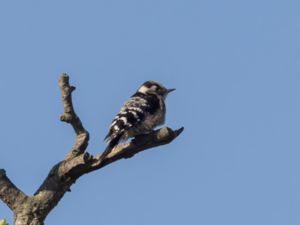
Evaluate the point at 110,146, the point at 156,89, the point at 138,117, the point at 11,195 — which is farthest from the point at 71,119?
the point at 156,89

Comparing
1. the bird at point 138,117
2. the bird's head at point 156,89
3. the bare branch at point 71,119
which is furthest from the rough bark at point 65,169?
the bird's head at point 156,89

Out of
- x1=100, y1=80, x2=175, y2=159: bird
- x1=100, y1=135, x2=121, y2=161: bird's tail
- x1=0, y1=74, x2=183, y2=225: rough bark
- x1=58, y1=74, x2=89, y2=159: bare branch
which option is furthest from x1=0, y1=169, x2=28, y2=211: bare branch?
x1=100, y1=80, x2=175, y2=159: bird

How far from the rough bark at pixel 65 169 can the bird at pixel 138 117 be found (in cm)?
39

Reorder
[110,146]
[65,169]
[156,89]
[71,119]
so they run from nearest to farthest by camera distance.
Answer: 1. [65,169]
2. [71,119]
3. [110,146]
4. [156,89]

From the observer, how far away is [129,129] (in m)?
8.35

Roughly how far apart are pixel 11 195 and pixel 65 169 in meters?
0.53

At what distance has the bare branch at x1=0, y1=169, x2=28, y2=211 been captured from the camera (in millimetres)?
6102

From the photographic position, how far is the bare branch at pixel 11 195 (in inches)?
240

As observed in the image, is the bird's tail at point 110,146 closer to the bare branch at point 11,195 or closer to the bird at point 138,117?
the bird at point 138,117

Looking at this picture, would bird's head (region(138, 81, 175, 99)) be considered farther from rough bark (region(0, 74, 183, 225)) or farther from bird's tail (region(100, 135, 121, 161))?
rough bark (region(0, 74, 183, 225))

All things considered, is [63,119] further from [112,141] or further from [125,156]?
[112,141]

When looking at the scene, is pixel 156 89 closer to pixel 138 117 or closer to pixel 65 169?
pixel 138 117

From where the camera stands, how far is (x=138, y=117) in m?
8.79

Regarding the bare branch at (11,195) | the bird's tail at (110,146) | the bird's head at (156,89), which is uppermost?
the bird's head at (156,89)
